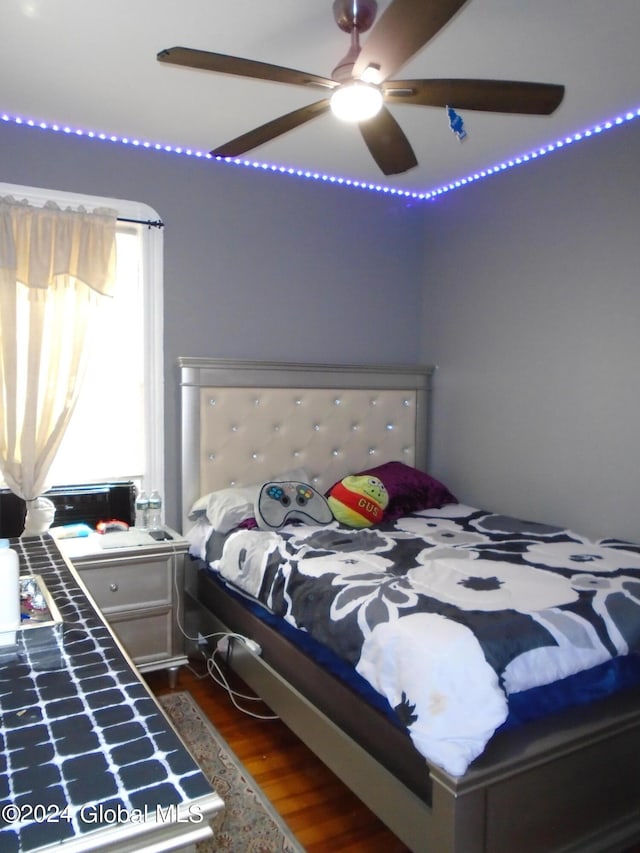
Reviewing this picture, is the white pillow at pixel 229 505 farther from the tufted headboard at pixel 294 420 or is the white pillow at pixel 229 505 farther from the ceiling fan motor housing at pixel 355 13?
the ceiling fan motor housing at pixel 355 13

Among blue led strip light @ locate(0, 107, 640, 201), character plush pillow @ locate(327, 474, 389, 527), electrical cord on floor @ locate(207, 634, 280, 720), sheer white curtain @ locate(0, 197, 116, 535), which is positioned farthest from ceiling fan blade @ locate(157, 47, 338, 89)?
electrical cord on floor @ locate(207, 634, 280, 720)

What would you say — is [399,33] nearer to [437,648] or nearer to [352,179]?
[437,648]

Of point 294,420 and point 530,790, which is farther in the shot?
point 294,420

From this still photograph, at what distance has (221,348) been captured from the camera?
132 inches

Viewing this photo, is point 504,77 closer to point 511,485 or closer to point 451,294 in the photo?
point 451,294

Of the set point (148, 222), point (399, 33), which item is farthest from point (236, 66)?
point (148, 222)

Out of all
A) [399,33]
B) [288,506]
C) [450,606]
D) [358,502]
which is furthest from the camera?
[358,502]

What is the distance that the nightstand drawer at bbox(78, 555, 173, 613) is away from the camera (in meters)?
2.68

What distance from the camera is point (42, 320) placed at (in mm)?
2803

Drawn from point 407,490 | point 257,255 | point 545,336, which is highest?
point 257,255

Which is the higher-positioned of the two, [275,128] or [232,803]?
[275,128]

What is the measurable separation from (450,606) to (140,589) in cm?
153

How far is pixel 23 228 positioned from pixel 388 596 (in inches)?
87.6

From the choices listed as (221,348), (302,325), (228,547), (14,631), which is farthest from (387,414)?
(14,631)
